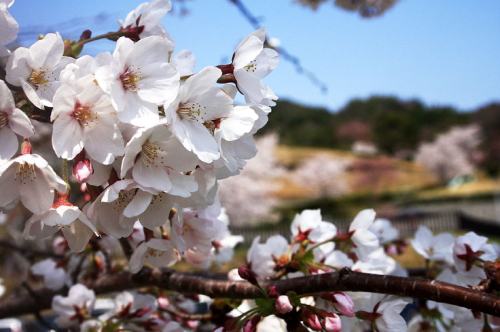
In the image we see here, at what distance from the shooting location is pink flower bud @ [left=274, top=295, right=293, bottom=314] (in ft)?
2.10

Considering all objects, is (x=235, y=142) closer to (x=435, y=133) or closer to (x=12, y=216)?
(x=12, y=216)

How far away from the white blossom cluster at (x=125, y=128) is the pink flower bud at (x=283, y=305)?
0.70 ft

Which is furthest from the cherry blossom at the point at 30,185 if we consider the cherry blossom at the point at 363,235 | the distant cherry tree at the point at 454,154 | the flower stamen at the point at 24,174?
the distant cherry tree at the point at 454,154

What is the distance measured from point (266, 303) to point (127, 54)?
47 cm

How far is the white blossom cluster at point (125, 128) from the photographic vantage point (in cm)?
49

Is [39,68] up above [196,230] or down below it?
above

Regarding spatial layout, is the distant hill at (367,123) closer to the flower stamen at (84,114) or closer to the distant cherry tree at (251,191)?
the distant cherry tree at (251,191)

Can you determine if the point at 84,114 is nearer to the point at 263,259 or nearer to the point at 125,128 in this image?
the point at 125,128

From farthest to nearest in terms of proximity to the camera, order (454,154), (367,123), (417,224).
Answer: (367,123)
(454,154)
(417,224)

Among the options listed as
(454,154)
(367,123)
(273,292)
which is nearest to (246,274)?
(273,292)

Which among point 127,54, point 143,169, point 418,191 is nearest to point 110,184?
point 143,169

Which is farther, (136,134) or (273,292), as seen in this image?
(273,292)

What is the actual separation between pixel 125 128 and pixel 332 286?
0.41 meters

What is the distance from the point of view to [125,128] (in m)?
0.50
